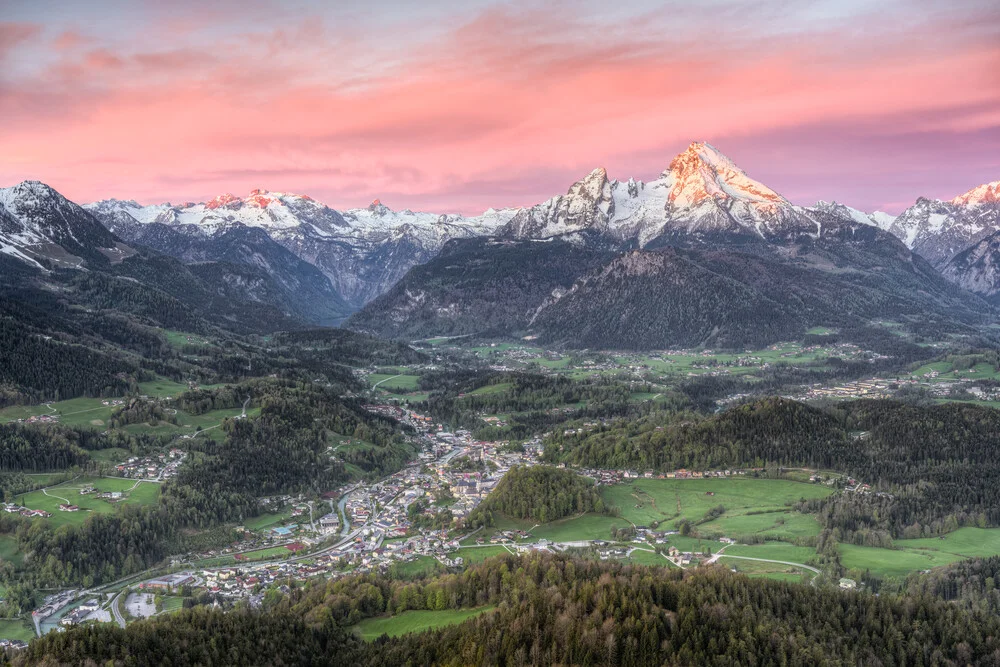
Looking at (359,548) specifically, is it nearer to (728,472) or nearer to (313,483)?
(313,483)

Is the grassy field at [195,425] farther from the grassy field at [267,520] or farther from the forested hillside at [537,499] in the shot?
the forested hillside at [537,499]

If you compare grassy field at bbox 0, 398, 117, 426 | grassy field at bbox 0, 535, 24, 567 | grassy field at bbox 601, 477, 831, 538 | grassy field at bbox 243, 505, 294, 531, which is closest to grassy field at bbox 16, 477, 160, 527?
grassy field at bbox 0, 535, 24, 567

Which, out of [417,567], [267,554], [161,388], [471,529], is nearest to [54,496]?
[267,554]

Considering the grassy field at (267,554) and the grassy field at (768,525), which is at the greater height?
the grassy field at (267,554)

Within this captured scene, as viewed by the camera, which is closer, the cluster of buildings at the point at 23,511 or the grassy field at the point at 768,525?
the cluster of buildings at the point at 23,511

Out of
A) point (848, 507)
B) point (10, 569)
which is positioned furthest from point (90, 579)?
point (848, 507)

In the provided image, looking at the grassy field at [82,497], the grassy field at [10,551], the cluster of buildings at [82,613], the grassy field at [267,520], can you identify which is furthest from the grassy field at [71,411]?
the cluster of buildings at [82,613]

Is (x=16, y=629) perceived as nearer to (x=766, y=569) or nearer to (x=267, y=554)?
(x=267, y=554)
